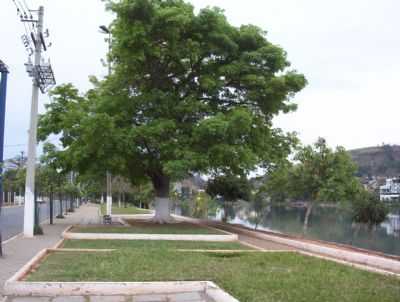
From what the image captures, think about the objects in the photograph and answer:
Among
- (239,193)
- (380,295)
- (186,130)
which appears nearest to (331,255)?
(380,295)

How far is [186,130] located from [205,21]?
4847 mm

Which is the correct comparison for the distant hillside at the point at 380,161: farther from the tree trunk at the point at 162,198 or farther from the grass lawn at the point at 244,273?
the grass lawn at the point at 244,273

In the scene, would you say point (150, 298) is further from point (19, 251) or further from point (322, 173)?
point (322, 173)

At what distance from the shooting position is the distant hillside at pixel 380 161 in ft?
504

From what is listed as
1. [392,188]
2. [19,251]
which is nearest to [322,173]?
[19,251]

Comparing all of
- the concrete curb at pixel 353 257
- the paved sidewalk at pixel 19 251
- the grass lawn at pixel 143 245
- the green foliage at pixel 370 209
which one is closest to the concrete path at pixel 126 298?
the paved sidewalk at pixel 19 251

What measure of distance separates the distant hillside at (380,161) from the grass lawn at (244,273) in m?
143

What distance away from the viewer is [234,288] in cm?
895

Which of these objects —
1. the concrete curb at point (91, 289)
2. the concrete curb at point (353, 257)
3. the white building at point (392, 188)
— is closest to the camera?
the concrete curb at point (91, 289)

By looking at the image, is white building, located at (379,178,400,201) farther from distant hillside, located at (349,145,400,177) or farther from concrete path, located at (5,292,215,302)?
concrete path, located at (5,292,215,302)

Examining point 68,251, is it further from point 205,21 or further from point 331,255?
point 205,21

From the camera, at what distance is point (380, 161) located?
532 feet

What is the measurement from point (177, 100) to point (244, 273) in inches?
593

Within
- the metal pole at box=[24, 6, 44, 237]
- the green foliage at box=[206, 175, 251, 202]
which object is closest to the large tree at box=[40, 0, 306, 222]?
the metal pole at box=[24, 6, 44, 237]
